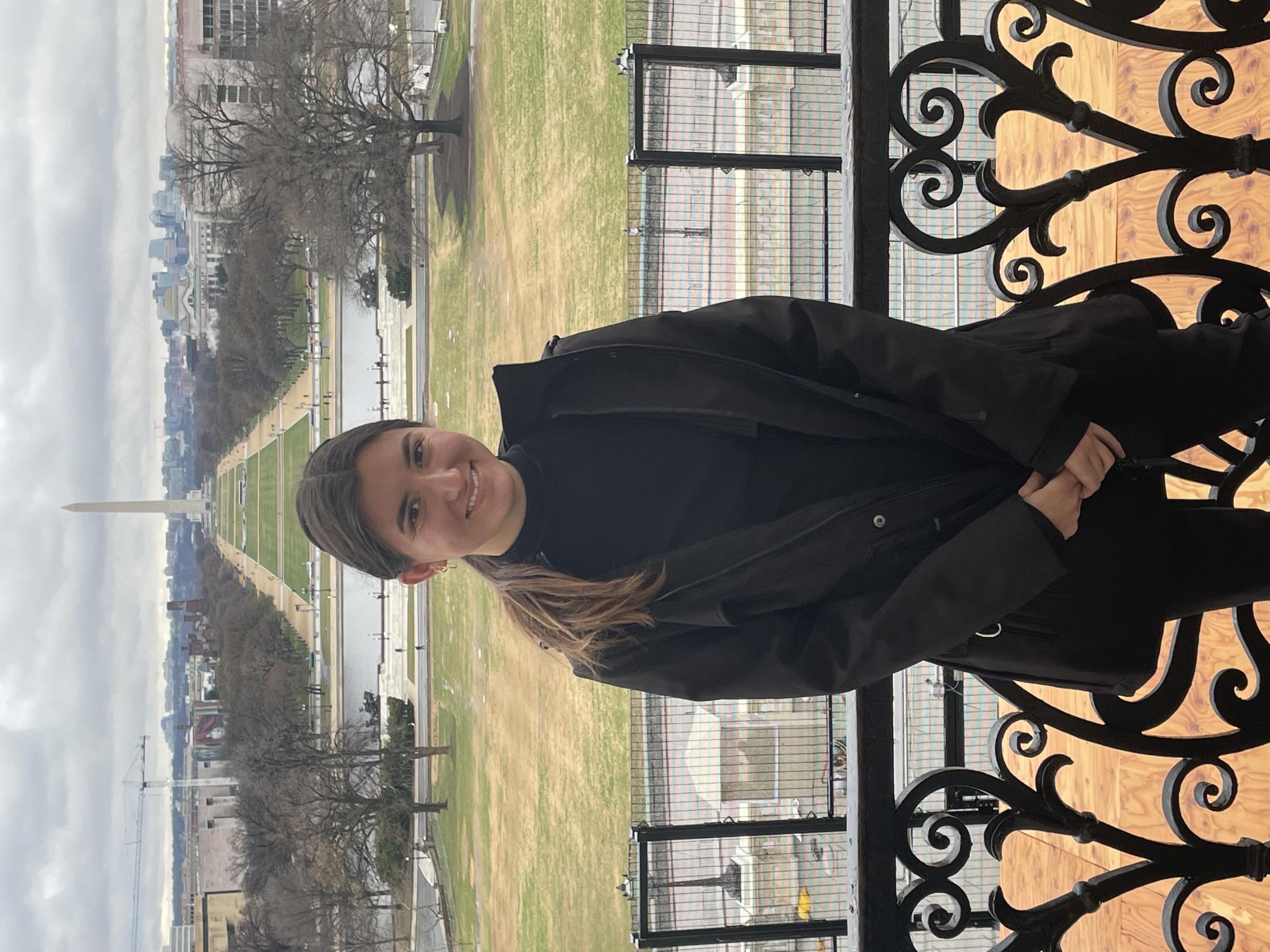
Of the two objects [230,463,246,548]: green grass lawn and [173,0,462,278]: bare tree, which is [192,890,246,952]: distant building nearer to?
[230,463,246,548]: green grass lawn

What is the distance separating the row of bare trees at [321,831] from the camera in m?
19.6

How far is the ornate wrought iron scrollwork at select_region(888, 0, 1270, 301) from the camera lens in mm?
2688

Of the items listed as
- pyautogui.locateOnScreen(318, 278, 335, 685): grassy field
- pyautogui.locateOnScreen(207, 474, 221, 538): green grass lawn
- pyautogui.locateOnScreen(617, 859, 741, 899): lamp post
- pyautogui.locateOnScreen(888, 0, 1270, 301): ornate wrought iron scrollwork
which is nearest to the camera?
pyautogui.locateOnScreen(888, 0, 1270, 301): ornate wrought iron scrollwork

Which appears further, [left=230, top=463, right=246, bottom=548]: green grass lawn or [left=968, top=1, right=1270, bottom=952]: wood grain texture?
[left=230, top=463, right=246, bottom=548]: green grass lawn

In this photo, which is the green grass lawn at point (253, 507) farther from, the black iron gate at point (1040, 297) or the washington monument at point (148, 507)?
the black iron gate at point (1040, 297)

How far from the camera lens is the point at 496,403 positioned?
16.4 meters

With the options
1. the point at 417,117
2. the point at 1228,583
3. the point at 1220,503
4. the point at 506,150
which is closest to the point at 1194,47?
the point at 1220,503

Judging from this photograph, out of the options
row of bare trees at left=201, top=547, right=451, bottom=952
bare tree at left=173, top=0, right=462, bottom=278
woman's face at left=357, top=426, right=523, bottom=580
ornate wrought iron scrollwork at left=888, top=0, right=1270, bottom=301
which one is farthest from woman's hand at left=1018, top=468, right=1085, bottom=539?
row of bare trees at left=201, top=547, right=451, bottom=952

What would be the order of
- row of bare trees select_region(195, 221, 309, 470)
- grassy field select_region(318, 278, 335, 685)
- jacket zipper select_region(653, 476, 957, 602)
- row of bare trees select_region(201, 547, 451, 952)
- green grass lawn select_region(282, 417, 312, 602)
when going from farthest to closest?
row of bare trees select_region(195, 221, 309, 470) < green grass lawn select_region(282, 417, 312, 602) < grassy field select_region(318, 278, 335, 685) < row of bare trees select_region(201, 547, 451, 952) < jacket zipper select_region(653, 476, 957, 602)

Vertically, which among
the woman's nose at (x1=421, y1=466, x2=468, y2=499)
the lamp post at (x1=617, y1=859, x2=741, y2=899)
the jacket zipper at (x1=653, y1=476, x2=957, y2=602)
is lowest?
the lamp post at (x1=617, y1=859, x2=741, y2=899)

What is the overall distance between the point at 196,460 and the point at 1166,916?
71700 mm

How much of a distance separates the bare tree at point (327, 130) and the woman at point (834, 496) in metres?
17.2

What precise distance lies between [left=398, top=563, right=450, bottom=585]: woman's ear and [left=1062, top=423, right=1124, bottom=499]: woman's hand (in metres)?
1.45

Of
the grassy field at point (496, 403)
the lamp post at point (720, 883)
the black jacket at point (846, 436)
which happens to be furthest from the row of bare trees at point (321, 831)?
the black jacket at point (846, 436)
